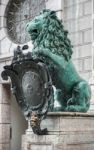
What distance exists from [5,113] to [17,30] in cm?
213

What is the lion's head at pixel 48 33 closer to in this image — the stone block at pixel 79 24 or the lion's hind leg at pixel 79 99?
the lion's hind leg at pixel 79 99

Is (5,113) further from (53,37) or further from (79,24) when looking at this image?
(53,37)

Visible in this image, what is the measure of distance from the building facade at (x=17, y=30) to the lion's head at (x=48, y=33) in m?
3.04

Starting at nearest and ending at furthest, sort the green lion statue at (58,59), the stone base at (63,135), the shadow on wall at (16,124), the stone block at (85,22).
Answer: the stone base at (63,135) → the green lion statue at (58,59) → the stone block at (85,22) → the shadow on wall at (16,124)

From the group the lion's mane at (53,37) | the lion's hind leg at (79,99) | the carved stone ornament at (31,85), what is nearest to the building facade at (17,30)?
the lion's hind leg at (79,99)

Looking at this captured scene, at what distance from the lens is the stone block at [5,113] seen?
12.3 metres

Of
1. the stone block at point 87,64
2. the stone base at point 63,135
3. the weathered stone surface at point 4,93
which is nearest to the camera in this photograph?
the stone base at point 63,135

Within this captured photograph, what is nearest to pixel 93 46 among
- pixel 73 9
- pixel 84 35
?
pixel 84 35

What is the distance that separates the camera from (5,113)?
1239cm

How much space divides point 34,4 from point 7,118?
9.61 feet

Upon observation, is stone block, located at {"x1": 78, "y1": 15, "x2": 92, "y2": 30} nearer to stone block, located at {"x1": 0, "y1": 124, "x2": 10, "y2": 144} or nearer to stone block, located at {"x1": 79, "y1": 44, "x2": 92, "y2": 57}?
stone block, located at {"x1": 79, "y1": 44, "x2": 92, "y2": 57}

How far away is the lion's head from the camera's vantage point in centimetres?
709

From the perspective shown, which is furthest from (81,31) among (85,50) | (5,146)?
(5,146)

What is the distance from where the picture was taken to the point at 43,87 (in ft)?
22.6
